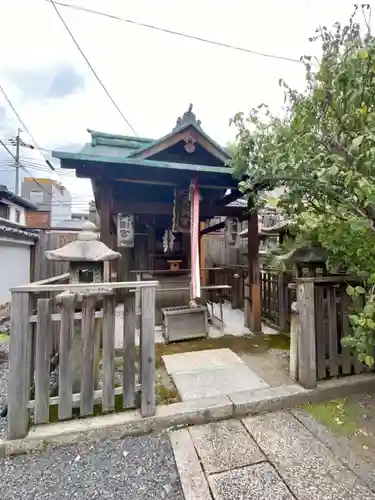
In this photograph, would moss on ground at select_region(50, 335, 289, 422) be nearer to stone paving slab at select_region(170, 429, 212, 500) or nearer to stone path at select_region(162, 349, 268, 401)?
stone path at select_region(162, 349, 268, 401)

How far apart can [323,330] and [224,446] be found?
1.80m

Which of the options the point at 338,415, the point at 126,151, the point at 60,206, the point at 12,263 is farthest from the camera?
the point at 60,206

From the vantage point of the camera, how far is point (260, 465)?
6.75 feet

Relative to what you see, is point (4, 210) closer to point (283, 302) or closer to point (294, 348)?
point (283, 302)

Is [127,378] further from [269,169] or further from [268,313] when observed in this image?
[268,313]

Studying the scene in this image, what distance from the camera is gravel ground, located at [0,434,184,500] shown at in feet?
6.03

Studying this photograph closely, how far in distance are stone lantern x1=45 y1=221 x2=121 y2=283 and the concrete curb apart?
4.79ft

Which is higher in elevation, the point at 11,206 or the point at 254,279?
the point at 11,206

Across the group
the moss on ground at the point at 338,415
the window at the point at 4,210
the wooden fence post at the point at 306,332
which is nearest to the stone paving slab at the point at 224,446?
the moss on ground at the point at 338,415

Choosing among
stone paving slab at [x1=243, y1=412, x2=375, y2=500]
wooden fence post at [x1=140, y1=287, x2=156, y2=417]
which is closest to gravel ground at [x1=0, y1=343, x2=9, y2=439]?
wooden fence post at [x1=140, y1=287, x2=156, y2=417]

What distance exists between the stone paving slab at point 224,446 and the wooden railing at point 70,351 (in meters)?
0.55

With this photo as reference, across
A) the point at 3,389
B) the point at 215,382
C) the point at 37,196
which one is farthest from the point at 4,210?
the point at 37,196

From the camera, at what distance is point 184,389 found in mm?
3080

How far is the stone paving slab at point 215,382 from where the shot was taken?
118 inches
